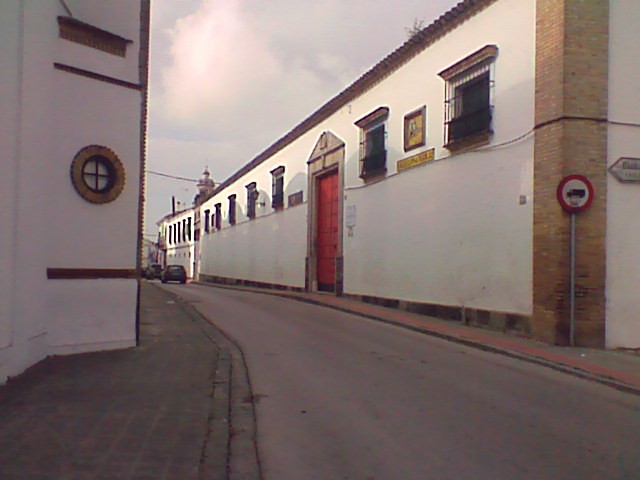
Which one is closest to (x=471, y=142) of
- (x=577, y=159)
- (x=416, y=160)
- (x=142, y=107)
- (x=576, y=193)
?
(x=416, y=160)

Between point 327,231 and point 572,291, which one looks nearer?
point 572,291

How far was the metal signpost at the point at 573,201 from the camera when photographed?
956 centimetres

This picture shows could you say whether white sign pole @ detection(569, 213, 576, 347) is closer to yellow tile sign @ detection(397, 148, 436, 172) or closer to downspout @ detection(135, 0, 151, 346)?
yellow tile sign @ detection(397, 148, 436, 172)

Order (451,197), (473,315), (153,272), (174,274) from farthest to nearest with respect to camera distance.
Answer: (153,272)
(174,274)
(451,197)
(473,315)

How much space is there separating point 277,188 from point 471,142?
16.2 m

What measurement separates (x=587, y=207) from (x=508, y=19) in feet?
13.8

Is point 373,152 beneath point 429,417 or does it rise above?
above

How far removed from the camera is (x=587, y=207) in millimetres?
9656

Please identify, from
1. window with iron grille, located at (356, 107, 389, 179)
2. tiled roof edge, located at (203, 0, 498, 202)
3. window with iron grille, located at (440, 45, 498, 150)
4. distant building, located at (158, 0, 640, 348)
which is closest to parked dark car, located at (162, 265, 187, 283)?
tiled roof edge, located at (203, 0, 498, 202)

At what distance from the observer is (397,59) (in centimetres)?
1580

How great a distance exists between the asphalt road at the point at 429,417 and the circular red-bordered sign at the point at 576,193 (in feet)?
9.14

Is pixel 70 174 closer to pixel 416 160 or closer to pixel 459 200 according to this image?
pixel 459 200

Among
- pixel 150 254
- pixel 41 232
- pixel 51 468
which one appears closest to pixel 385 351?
pixel 41 232

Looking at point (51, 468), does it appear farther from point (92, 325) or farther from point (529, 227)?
point (529, 227)
